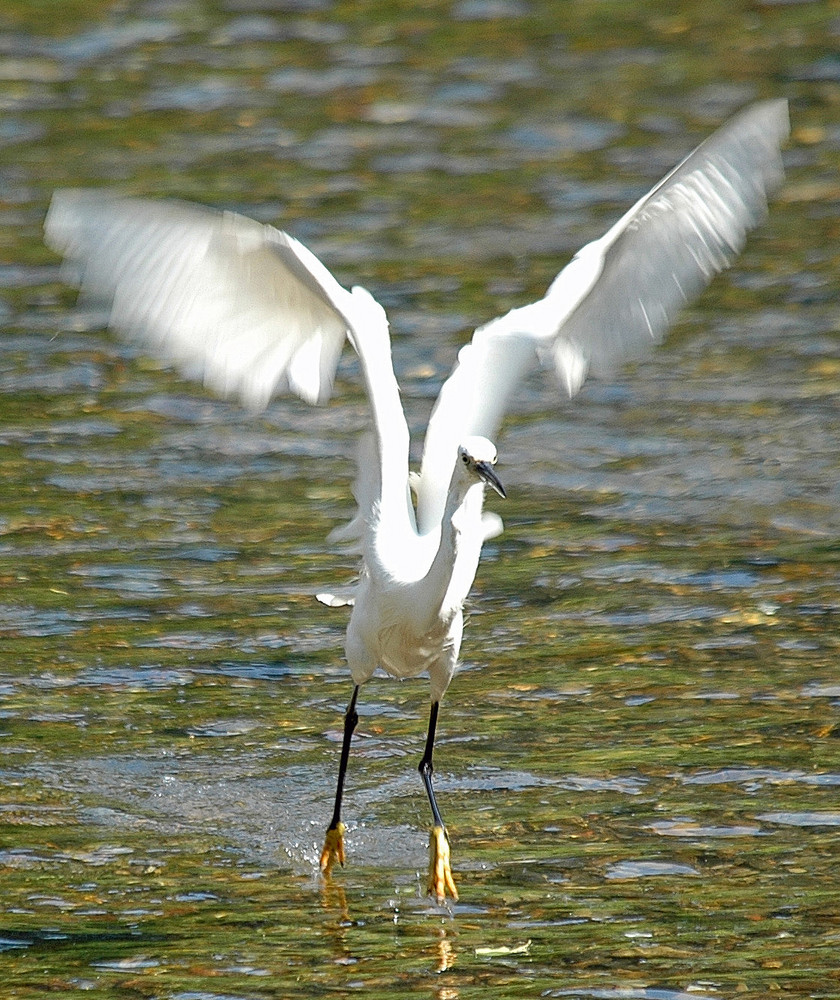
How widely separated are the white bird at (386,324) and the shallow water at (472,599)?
45 centimetres

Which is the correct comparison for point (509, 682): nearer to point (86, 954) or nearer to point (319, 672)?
point (319, 672)

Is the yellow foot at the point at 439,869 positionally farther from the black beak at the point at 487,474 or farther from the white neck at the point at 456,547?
the black beak at the point at 487,474

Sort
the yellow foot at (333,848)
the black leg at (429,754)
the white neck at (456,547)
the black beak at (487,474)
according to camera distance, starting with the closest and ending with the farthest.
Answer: the black beak at (487,474), the white neck at (456,547), the yellow foot at (333,848), the black leg at (429,754)

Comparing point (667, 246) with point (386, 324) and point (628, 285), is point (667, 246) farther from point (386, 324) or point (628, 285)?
point (386, 324)

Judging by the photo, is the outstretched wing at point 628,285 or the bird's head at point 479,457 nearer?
the bird's head at point 479,457

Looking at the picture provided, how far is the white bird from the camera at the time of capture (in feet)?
18.5

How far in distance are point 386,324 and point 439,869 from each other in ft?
5.18

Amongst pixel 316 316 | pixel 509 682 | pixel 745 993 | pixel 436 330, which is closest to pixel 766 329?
pixel 436 330

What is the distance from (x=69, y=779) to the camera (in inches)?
249

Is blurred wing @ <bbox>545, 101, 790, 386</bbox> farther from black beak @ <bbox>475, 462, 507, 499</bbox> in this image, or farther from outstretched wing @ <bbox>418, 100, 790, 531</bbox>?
black beak @ <bbox>475, 462, 507, 499</bbox>

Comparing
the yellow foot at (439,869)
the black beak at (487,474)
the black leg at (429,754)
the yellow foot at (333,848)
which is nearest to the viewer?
the black beak at (487,474)

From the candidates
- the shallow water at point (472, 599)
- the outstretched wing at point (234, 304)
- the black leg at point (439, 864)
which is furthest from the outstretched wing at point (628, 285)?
the shallow water at point (472, 599)

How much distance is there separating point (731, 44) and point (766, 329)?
16.6ft

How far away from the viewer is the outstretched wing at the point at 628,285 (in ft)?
18.8
